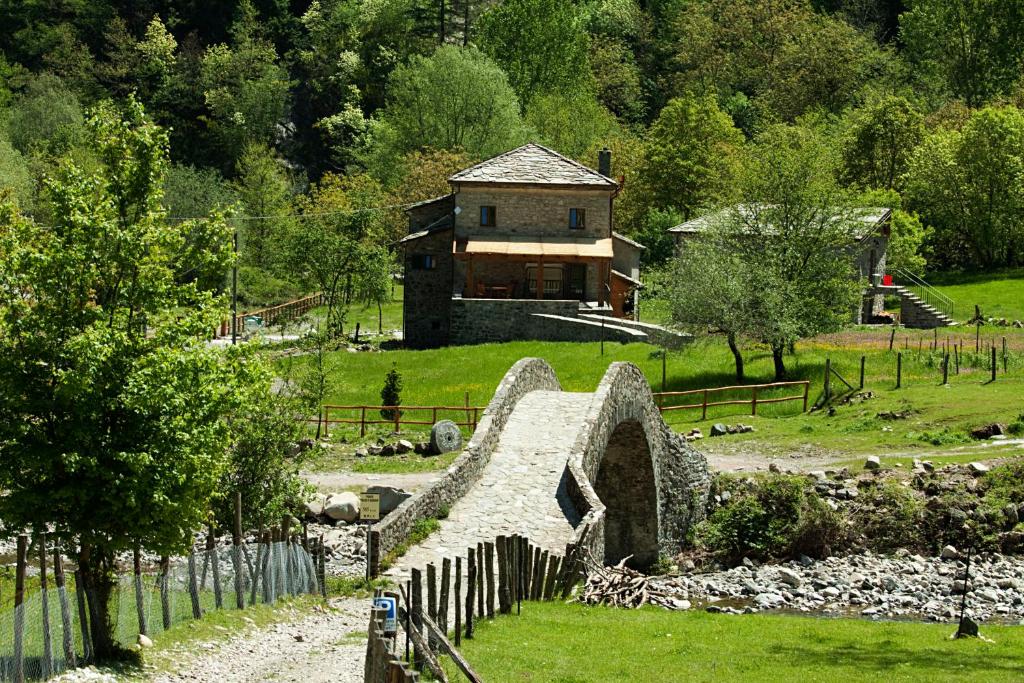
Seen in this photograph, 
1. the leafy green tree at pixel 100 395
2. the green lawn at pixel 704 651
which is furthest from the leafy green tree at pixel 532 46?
the leafy green tree at pixel 100 395

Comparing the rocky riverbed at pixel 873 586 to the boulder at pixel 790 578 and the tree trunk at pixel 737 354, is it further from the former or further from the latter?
the tree trunk at pixel 737 354

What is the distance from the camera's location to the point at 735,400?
53.1 meters

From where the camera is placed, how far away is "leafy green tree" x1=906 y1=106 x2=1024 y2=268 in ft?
278

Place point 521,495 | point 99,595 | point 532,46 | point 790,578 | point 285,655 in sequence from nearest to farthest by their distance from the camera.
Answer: point 99,595 < point 285,655 < point 521,495 < point 790,578 < point 532,46

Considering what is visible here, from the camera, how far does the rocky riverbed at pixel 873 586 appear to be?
34.4 m

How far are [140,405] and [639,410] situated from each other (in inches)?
770

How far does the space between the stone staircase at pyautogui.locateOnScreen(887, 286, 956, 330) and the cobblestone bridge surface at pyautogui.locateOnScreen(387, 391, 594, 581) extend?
1559 inches

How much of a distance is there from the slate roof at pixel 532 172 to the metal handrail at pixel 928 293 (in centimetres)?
1658

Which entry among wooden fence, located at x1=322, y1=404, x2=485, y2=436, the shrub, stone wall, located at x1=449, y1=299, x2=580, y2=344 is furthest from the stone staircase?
the shrub

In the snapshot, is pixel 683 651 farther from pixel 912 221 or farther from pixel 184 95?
pixel 184 95

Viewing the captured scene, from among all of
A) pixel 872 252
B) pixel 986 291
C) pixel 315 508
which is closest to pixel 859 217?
pixel 872 252

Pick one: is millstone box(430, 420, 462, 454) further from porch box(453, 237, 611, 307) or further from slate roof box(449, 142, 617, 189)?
slate roof box(449, 142, 617, 189)

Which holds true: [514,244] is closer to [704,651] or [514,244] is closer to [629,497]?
[629,497]

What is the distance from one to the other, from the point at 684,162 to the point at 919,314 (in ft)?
80.0
